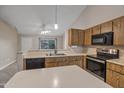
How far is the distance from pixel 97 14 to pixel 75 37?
123cm

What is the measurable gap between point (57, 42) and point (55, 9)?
398 centimetres

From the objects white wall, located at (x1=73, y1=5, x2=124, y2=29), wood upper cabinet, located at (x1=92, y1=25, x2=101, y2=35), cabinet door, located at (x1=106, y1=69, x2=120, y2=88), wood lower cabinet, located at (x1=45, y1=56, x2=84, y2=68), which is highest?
white wall, located at (x1=73, y1=5, x2=124, y2=29)

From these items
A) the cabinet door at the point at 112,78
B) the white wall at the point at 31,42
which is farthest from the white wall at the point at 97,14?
the white wall at the point at 31,42

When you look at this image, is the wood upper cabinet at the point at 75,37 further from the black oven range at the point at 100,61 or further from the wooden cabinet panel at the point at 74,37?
the black oven range at the point at 100,61

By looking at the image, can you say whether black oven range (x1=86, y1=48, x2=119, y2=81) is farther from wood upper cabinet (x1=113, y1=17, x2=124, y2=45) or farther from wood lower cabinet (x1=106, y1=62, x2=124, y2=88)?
wood upper cabinet (x1=113, y1=17, x2=124, y2=45)

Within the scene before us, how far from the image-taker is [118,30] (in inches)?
120

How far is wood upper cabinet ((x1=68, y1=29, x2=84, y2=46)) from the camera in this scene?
15.2 feet

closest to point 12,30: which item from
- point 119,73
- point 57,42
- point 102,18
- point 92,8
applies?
point 57,42

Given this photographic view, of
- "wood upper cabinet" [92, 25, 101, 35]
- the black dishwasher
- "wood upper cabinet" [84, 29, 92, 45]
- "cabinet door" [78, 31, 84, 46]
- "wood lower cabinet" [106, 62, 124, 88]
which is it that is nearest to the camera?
"wood lower cabinet" [106, 62, 124, 88]

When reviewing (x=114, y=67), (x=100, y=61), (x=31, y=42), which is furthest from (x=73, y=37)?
(x=31, y=42)

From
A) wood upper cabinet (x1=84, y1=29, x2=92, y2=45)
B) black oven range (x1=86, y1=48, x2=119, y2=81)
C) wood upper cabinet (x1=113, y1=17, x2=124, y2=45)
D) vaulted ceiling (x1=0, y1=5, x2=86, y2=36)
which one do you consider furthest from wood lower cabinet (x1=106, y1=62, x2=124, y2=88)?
vaulted ceiling (x1=0, y1=5, x2=86, y2=36)

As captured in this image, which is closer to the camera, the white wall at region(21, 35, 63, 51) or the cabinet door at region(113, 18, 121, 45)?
the cabinet door at region(113, 18, 121, 45)

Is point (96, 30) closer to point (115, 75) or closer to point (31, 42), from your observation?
point (115, 75)

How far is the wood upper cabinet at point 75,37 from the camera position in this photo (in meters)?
4.63
